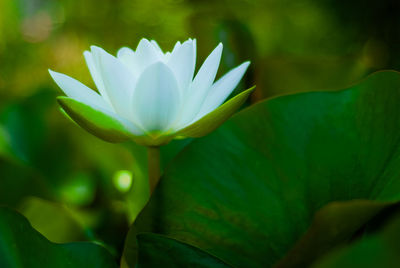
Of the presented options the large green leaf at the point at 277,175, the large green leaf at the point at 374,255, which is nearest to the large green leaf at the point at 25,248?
the large green leaf at the point at 277,175

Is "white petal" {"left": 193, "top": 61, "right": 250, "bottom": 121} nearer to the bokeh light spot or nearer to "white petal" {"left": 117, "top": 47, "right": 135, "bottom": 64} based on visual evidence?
"white petal" {"left": 117, "top": 47, "right": 135, "bottom": 64}

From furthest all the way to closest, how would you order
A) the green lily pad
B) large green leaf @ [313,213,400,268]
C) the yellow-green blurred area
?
the yellow-green blurred area < the green lily pad < large green leaf @ [313,213,400,268]

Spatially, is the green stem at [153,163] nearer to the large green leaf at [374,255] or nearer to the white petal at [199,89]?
the white petal at [199,89]

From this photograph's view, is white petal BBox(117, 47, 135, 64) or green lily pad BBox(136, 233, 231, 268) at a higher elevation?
white petal BBox(117, 47, 135, 64)

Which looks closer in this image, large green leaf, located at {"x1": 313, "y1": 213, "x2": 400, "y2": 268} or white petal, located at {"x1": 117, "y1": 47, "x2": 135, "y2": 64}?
large green leaf, located at {"x1": 313, "y1": 213, "x2": 400, "y2": 268}

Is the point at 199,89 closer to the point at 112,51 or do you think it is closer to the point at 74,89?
the point at 74,89

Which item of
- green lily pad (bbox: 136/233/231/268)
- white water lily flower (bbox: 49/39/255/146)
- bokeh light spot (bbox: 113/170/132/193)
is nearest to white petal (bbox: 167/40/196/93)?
white water lily flower (bbox: 49/39/255/146)

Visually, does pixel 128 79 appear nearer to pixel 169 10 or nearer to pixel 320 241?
pixel 320 241

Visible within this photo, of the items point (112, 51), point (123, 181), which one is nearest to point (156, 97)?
point (123, 181)
